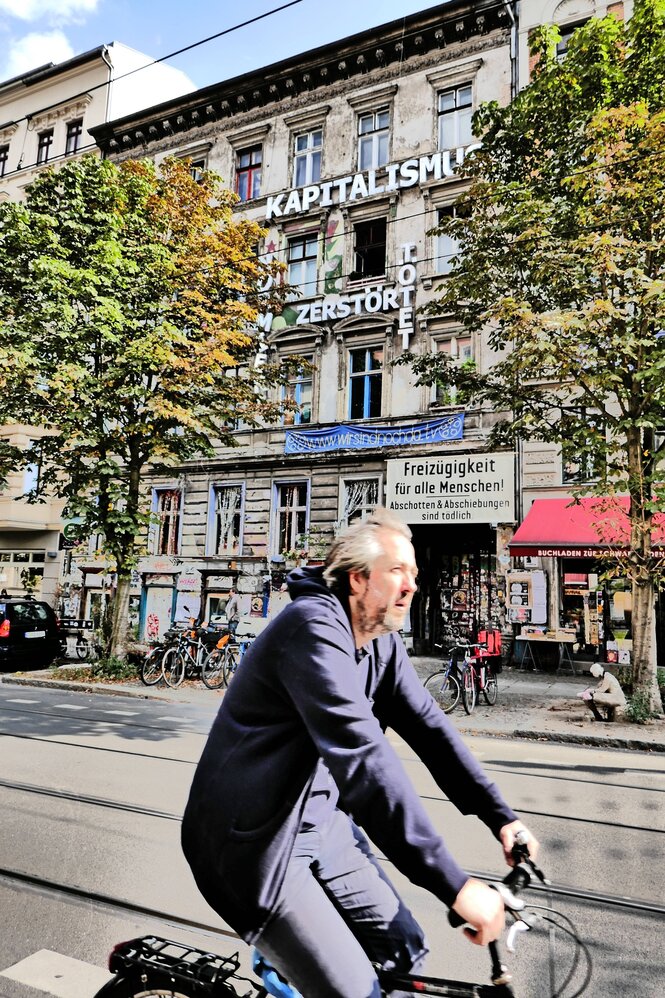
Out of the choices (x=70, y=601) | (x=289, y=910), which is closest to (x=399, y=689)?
(x=289, y=910)

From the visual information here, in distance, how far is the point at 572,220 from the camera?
1062 cm

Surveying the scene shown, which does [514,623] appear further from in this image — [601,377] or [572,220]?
[572,220]

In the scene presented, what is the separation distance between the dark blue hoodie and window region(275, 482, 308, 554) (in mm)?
17689

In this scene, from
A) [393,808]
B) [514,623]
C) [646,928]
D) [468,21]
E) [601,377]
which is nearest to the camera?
[393,808]

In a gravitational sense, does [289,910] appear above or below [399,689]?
below

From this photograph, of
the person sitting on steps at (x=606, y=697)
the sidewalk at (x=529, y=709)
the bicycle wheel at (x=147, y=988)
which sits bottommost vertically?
the sidewalk at (x=529, y=709)

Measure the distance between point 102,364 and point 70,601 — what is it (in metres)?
12.4

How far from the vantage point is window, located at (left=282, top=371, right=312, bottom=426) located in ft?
65.7

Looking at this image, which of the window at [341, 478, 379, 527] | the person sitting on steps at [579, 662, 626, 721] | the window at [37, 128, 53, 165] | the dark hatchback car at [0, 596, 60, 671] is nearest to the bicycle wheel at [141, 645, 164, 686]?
the dark hatchback car at [0, 596, 60, 671]

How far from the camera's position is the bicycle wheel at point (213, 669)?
45.8 feet

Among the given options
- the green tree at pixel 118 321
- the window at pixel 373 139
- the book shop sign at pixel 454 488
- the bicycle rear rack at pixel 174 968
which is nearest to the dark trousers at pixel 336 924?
the bicycle rear rack at pixel 174 968

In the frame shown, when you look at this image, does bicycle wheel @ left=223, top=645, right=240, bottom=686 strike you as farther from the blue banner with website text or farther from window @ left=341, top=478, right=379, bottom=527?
the blue banner with website text

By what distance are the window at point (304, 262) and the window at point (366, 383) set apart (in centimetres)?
278

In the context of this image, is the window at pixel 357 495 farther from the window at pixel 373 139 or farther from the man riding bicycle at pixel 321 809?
the man riding bicycle at pixel 321 809
